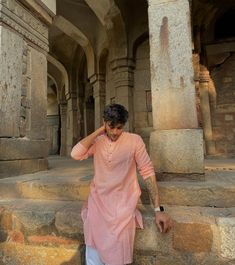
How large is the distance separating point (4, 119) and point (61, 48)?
293 inches

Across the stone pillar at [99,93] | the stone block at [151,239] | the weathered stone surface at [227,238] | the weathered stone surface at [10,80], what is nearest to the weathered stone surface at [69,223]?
the stone block at [151,239]

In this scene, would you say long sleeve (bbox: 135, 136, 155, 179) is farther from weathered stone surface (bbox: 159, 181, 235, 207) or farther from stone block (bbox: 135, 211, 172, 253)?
weathered stone surface (bbox: 159, 181, 235, 207)

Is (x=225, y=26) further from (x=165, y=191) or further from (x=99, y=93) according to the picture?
(x=165, y=191)

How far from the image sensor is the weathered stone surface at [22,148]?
129 inches

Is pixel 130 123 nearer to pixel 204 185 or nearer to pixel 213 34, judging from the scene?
pixel 213 34

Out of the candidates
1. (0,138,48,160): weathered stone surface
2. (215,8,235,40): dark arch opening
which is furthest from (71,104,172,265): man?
(215,8,235,40): dark arch opening

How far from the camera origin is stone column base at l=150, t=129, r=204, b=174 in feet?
8.70

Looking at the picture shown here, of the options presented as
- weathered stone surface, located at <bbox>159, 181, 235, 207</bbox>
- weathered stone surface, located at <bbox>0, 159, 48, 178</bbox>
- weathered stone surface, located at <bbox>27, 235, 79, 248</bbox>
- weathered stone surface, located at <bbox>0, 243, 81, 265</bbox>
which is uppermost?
weathered stone surface, located at <bbox>0, 159, 48, 178</bbox>

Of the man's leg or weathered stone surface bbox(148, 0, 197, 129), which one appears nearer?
the man's leg

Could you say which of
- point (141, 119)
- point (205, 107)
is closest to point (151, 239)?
point (141, 119)

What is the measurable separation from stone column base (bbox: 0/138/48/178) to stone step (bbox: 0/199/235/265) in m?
0.79

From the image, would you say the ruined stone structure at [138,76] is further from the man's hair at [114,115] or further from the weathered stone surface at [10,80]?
the man's hair at [114,115]

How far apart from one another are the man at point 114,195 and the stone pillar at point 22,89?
172 cm

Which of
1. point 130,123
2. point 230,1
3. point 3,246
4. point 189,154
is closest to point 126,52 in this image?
point 130,123
